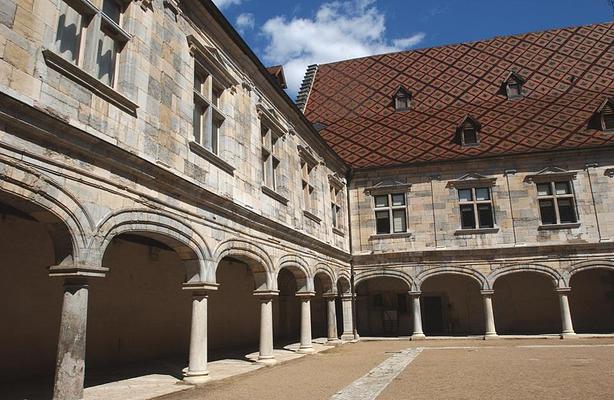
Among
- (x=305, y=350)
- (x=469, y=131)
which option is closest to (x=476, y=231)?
(x=469, y=131)

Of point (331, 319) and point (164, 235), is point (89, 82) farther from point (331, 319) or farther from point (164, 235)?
point (331, 319)

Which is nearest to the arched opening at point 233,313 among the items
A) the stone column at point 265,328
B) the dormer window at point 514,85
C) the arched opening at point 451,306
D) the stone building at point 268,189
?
the stone building at point 268,189

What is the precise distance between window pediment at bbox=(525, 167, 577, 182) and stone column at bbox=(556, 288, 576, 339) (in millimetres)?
3229

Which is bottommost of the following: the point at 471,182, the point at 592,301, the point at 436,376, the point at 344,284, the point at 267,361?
the point at 436,376

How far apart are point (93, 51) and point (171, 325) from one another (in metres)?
6.66

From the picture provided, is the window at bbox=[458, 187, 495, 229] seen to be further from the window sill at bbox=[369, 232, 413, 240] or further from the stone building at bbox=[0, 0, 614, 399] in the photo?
the window sill at bbox=[369, 232, 413, 240]

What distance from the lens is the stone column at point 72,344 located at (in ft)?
15.2

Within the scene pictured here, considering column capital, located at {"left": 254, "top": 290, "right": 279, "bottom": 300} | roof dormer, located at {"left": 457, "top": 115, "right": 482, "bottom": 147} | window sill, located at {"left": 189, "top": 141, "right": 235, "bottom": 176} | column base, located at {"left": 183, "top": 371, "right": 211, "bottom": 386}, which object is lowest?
column base, located at {"left": 183, "top": 371, "right": 211, "bottom": 386}

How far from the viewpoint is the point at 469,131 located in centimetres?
1600

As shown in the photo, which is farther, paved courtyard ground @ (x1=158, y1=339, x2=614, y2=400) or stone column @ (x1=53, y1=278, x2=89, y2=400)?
paved courtyard ground @ (x1=158, y1=339, x2=614, y2=400)

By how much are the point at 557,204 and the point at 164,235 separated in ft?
40.7

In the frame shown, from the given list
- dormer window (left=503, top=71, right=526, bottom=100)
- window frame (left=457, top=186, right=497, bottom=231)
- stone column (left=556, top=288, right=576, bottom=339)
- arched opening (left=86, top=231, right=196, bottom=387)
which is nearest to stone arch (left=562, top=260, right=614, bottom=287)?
stone column (left=556, top=288, right=576, bottom=339)

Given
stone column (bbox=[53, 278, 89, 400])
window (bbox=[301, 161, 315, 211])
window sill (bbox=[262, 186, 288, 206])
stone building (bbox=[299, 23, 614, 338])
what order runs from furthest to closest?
stone building (bbox=[299, 23, 614, 338]) → window (bbox=[301, 161, 315, 211]) → window sill (bbox=[262, 186, 288, 206]) → stone column (bbox=[53, 278, 89, 400])

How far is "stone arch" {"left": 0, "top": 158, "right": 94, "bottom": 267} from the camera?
4191 millimetres
